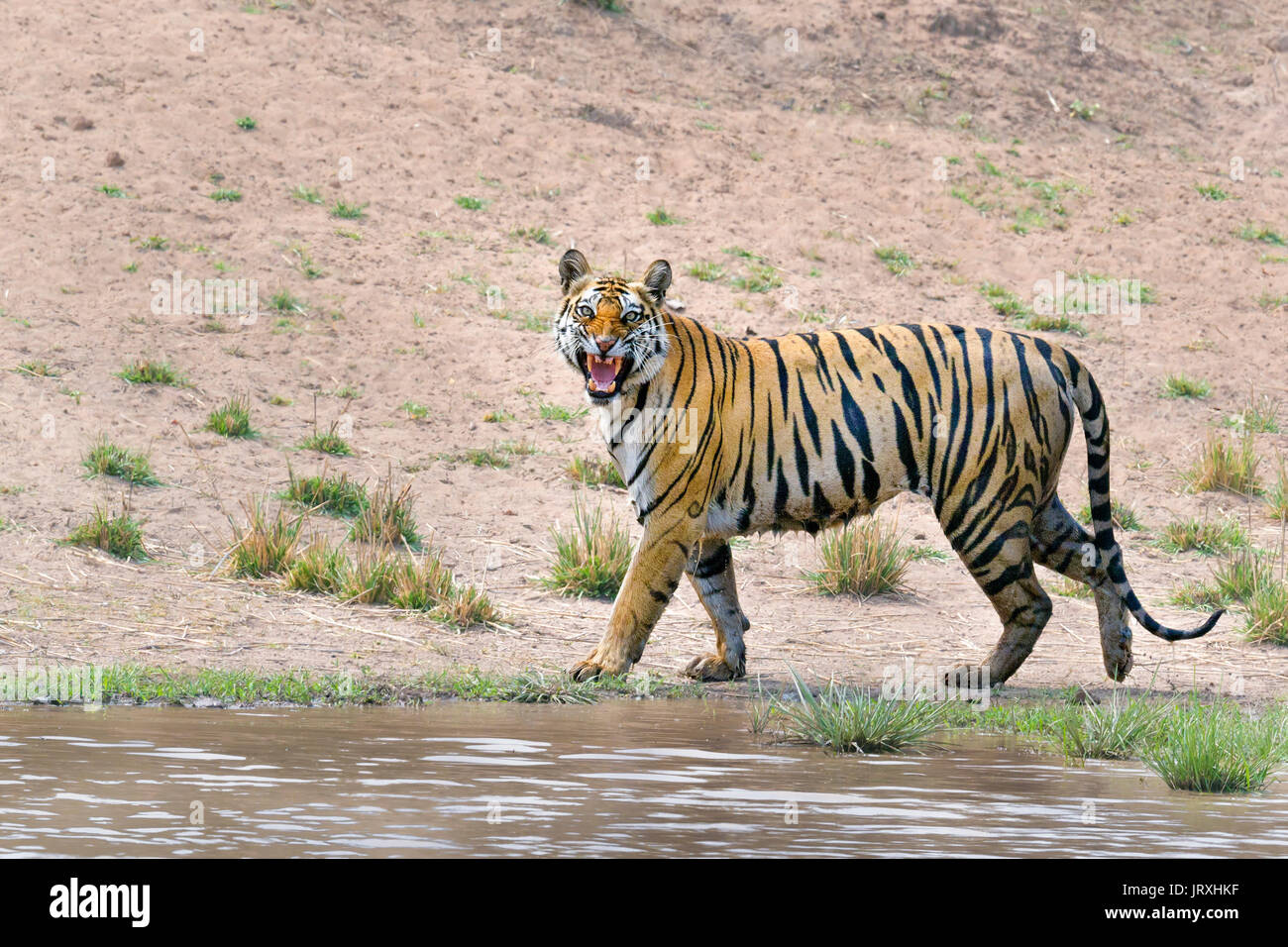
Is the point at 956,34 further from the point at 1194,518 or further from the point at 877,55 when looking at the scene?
the point at 1194,518

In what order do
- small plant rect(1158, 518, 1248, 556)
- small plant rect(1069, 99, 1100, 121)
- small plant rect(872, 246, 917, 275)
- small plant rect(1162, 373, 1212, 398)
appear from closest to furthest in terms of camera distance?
small plant rect(1158, 518, 1248, 556), small plant rect(1162, 373, 1212, 398), small plant rect(872, 246, 917, 275), small plant rect(1069, 99, 1100, 121)

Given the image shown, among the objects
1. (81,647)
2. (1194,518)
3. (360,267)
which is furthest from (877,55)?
(81,647)

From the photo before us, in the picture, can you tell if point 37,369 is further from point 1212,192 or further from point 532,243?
point 1212,192

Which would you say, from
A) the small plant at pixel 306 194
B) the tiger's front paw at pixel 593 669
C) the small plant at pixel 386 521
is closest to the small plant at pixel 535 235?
the small plant at pixel 306 194

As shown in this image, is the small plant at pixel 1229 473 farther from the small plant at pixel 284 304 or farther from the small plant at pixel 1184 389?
the small plant at pixel 284 304

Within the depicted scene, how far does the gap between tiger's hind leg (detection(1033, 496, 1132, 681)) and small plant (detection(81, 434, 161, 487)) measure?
5918mm

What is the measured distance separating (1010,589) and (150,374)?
7.11 metres

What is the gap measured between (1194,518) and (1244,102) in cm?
1079

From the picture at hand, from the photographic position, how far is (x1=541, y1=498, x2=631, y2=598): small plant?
1037 centimetres

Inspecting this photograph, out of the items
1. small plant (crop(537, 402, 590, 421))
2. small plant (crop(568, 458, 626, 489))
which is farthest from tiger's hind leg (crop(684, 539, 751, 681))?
small plant (crop(537, 402, 590, 421))

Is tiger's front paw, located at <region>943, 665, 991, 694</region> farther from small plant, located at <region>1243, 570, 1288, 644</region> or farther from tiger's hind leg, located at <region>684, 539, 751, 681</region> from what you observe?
small plant, located at <region>1243, 570, 1288, 644</region>

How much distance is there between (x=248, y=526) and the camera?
10242 millimetres

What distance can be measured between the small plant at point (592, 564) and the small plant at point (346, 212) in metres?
6.31
